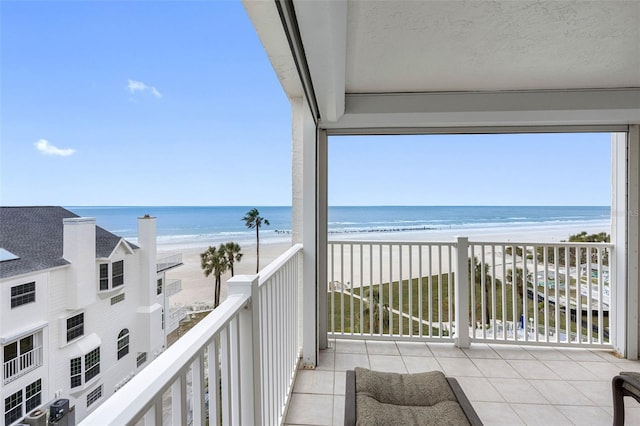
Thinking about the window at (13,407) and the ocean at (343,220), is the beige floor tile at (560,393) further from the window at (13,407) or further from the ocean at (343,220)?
the window at (13,407)

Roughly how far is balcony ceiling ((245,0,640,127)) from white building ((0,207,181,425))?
978mm

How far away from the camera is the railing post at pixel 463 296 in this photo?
3199 mm

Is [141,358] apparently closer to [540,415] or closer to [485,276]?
[540,415]

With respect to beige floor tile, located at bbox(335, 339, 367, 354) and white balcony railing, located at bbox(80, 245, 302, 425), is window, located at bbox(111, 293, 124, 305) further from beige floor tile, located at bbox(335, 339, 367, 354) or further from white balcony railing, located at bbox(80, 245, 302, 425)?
beige floor tile, located at bbox(335, 339, 367, 354)

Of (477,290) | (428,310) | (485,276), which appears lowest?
(428,310)

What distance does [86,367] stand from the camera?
0.48m

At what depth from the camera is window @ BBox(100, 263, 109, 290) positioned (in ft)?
1.70

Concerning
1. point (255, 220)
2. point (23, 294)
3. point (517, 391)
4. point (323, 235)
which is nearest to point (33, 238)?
point (23, 294)

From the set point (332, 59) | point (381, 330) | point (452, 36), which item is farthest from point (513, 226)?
point (332, 59)

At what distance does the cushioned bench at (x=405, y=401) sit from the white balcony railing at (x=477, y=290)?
162 cm

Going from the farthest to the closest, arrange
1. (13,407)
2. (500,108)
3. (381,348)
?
(381,348) < (500,108) < (13,407)

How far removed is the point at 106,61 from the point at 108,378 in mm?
554

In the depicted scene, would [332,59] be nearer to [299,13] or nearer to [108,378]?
[299,13]

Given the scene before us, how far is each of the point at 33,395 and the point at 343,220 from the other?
130 inches
